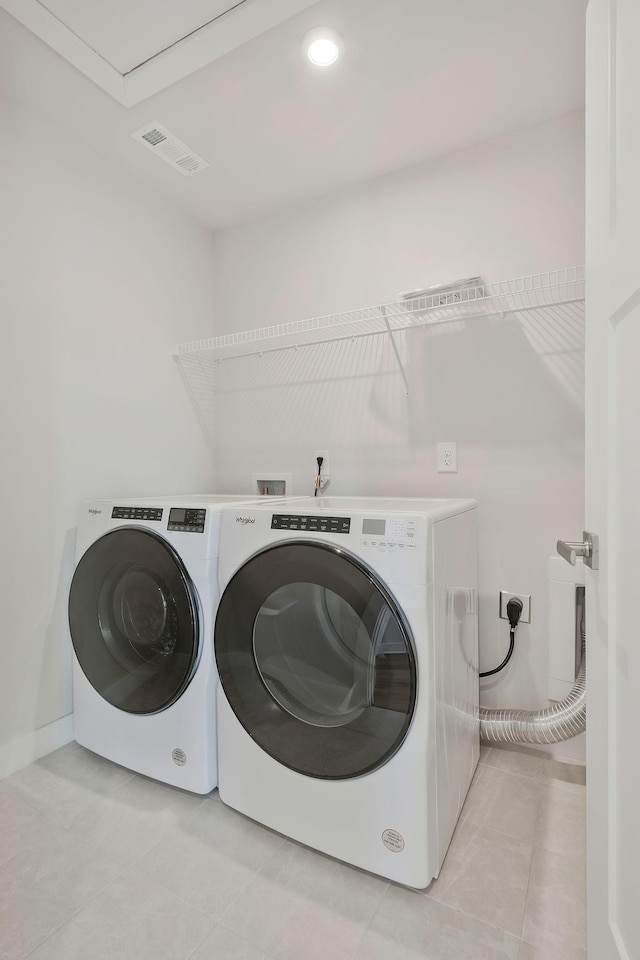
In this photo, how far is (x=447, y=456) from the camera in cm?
184

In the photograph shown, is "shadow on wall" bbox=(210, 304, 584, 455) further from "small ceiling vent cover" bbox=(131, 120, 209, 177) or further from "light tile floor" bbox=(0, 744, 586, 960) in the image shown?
"light tile floor" bbox=(0, 744, 586, 960)

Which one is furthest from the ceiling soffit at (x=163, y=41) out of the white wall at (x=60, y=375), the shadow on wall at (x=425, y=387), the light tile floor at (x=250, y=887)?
the light tile floor at (x=250, y=887)

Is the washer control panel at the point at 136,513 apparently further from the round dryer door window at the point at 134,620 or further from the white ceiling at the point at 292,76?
the white ceiling at the point at 292,76

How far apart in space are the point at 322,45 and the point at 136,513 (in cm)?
152

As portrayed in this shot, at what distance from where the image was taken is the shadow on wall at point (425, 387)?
A: 5.44 ft

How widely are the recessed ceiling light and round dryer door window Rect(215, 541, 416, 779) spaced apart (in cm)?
143

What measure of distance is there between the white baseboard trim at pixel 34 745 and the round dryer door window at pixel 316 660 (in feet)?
2.80

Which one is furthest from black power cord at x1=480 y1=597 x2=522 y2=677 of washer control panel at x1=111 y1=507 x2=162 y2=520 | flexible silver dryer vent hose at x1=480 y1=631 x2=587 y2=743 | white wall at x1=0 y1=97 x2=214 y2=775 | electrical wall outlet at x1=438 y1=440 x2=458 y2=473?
white wall at x1=0 y1=97 x2=214 y2=775

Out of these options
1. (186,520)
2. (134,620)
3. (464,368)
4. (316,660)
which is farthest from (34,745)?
(464,368)

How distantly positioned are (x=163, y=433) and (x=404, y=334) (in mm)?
1160

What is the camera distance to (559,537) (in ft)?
5.41

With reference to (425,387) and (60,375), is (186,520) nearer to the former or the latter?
(60,375)

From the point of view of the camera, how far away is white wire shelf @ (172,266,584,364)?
1619 millimetres

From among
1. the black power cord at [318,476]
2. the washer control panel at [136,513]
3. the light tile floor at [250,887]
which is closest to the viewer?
the light tile floor at [250,887]
